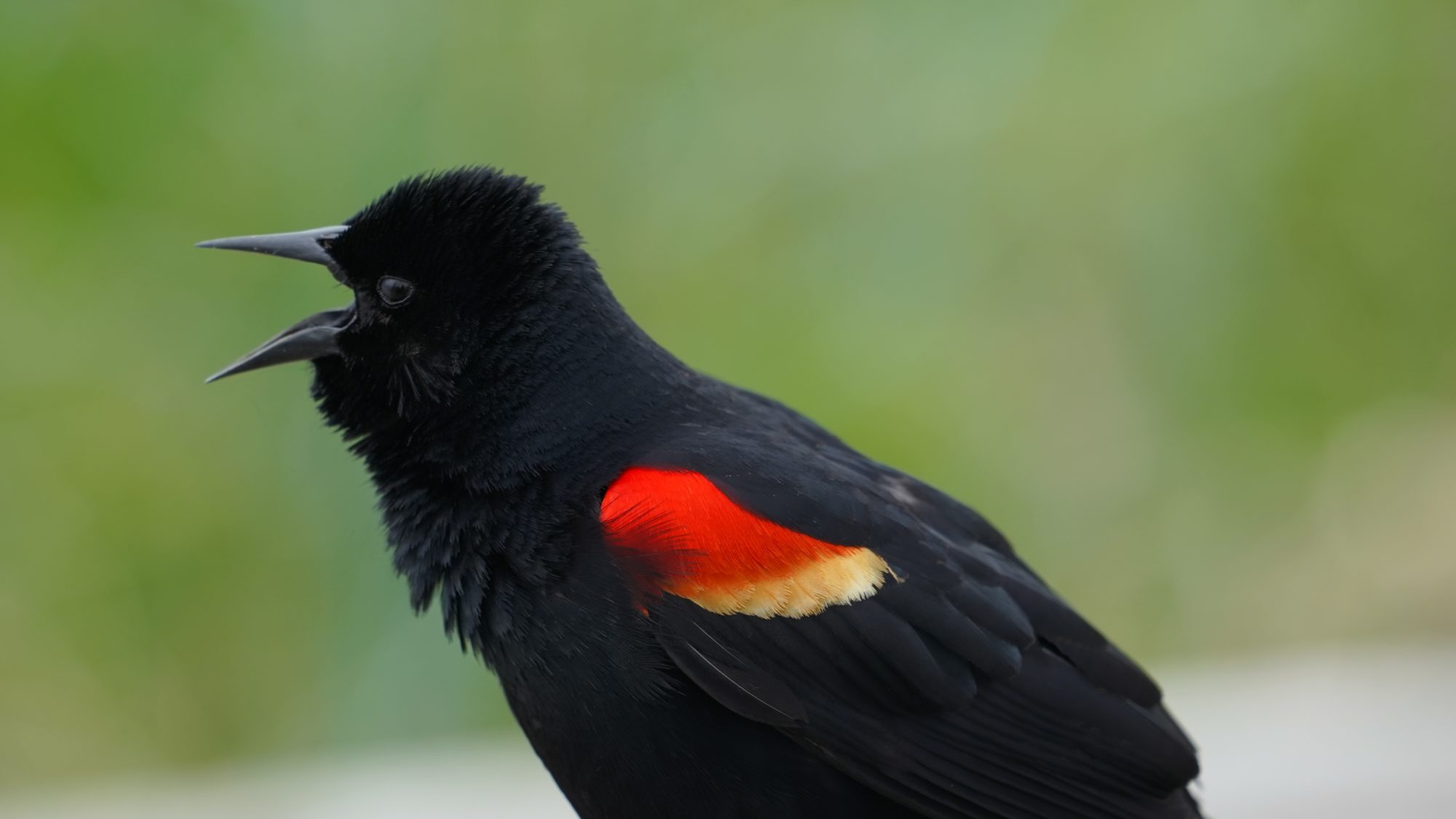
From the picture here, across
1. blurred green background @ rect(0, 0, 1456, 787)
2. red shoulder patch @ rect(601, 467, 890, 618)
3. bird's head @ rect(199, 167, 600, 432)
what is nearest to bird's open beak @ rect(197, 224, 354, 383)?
bird's head @ rect(199, 167, 600, 432)

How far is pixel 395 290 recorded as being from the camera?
6.16ft

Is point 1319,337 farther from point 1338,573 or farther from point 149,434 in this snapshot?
point 149,434

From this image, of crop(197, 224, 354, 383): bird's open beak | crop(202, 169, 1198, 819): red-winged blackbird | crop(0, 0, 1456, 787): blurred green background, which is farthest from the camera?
crop(0, 0, 1456, 787): blurred green background

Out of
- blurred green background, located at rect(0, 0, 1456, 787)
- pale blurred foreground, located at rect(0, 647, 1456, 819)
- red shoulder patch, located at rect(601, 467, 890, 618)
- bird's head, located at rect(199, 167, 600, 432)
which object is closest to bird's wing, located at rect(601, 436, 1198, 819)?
red shoulder patch, located at rect(601, 467, 890, 618)

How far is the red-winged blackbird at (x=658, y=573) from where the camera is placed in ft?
5.60

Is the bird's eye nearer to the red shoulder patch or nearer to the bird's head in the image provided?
the bird's head

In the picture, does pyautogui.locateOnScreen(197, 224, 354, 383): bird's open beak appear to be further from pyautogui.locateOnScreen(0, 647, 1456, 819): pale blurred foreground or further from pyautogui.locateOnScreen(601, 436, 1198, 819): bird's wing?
pyautogui.locateOnScreen(0, 647, 1456, 819): pale blurred foreground

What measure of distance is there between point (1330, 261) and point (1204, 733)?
1.36 m

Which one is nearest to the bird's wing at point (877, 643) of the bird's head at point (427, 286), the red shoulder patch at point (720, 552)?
the red shoulder patch at point (720, 552)

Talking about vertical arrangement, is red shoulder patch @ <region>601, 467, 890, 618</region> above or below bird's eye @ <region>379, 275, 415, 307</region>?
below

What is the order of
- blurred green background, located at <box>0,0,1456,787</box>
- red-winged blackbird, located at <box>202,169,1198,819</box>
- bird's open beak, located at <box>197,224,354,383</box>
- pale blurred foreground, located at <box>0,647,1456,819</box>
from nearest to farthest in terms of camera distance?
red-winged blackbird, located at <box>202,169,1198,819</box>, bird's open beak, located at <box>197,224,354,383</box>, pale blurred foreground, located at <box>0,647,1456,819</box>, blurred green background, located at <box>0,0,1456,787</box>

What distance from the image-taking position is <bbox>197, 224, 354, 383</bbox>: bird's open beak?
1.84 meters

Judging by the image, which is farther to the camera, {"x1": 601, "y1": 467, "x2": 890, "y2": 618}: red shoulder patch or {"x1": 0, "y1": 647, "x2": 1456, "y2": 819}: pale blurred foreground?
{"x1": 0, "y1": 647, "x2": 1456, "y2": 819}: pale blurred foreground

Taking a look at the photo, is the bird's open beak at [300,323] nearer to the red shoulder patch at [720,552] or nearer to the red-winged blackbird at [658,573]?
the red-winged blackbird at [658,573]
